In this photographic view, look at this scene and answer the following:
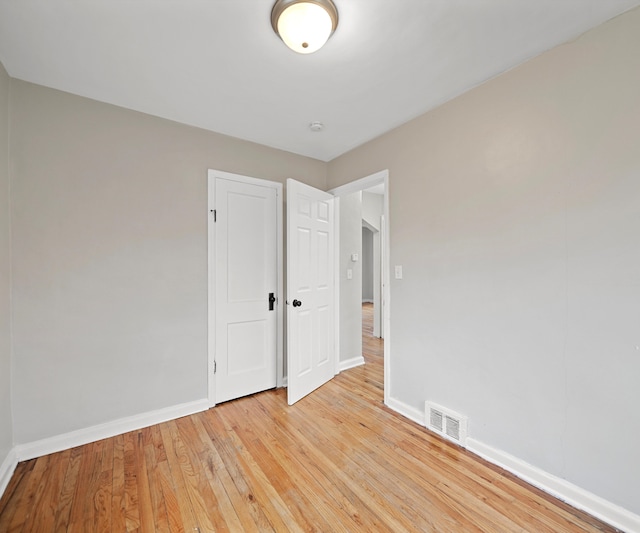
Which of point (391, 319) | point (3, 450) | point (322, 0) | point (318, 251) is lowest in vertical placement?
point (3, 450)

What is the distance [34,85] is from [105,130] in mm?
432

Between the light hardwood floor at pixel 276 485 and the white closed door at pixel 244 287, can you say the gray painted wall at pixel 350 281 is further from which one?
the light hardwood floor at pixel 276 485

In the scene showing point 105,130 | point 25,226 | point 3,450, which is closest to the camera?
point 3,450

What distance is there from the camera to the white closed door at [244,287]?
2744 mm

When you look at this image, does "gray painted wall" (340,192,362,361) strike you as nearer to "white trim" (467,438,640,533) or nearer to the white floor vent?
the white floor vent

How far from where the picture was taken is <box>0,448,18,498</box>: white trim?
1716 millimetres

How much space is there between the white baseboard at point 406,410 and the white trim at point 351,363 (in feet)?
3.18

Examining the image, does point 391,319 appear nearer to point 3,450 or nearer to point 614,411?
point 614,411

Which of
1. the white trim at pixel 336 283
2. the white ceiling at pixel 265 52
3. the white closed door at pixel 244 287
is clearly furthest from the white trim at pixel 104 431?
the white ceiling at pixel 265 52

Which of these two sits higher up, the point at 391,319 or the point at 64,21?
the point at 64,21

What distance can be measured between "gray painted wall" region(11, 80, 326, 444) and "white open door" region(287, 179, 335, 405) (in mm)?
764

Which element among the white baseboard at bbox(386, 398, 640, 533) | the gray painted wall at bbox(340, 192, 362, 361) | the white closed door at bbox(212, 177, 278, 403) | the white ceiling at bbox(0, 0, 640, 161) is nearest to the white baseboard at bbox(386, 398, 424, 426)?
the white baseboard at bbox(386, 398, 640, 533)

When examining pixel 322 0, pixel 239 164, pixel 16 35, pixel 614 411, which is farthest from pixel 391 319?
pixel 16 35

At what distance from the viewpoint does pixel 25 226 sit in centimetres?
198
